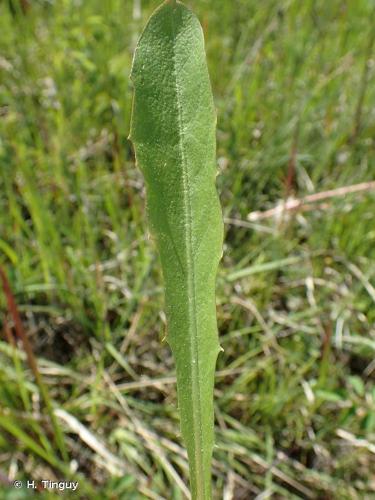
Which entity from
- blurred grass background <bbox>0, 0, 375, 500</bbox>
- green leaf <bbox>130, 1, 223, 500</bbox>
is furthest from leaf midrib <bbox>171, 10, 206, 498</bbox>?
blurred grass background <bbox>0, 0, 375, 500</bbox>

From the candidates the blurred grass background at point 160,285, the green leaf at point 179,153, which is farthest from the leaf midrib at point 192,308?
the blurred grass background at point 160,285

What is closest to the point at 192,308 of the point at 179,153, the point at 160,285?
the point at 179,153

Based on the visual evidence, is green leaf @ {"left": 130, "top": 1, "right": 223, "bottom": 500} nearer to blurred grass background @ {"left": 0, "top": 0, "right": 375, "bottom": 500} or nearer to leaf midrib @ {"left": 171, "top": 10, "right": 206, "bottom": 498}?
leaf midrib @ {"left": 171, "top": 10, "right": 206, "bottom": 498}

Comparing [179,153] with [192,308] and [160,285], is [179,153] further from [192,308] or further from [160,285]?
[160,285]

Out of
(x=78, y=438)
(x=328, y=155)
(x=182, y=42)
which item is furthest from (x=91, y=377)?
(x=182, y=42)

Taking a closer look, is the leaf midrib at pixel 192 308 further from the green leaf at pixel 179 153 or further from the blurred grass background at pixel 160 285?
the blurred grass background at pixel 160 285

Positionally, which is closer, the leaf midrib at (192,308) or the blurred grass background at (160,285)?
the leaf midrib at (192,308)

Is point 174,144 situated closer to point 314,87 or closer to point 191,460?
point 191,460

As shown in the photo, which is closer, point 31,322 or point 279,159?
point 31,322
